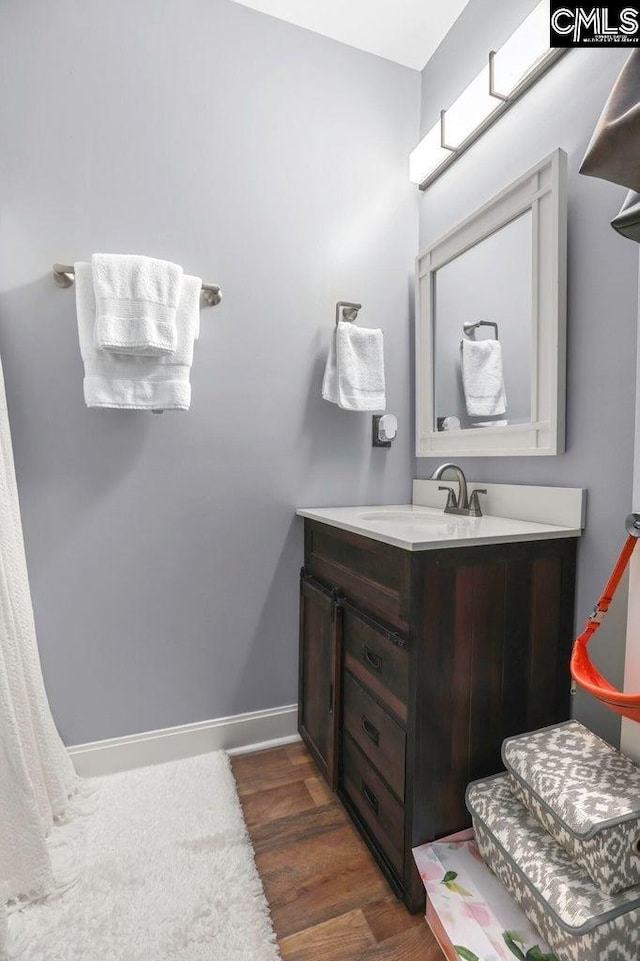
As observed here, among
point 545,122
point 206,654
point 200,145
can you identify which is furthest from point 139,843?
point 545,122

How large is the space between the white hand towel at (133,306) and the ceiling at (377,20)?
1069 millimetres

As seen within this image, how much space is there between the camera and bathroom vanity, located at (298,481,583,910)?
3.28ft

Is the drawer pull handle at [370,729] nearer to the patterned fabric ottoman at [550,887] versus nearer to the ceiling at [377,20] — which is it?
the patterned fabric ottoman at [550,887]

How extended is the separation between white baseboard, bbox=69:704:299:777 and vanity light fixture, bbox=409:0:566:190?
208 cm

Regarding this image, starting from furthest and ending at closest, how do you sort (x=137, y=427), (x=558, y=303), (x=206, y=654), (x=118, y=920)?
(x=206, y=654)
(x=137, y=427)
(x=558, y=303)
(x=118, y=920)

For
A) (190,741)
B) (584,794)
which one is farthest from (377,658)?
(190,741)

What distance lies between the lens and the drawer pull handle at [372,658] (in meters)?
1.13

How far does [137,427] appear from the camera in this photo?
147 cm

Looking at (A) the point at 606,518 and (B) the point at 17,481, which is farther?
(B) the point at 17,481

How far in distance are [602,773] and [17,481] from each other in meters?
1.63

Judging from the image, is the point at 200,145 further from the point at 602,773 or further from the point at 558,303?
the point at 602,773

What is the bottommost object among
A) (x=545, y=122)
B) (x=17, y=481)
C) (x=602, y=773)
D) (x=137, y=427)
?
(x=602, y=773)

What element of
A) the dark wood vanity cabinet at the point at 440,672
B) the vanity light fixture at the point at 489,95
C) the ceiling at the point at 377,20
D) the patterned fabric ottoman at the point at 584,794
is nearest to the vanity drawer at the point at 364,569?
the dark wood vanity cabinet at the point at 440,672

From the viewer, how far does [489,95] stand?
4.51ft
